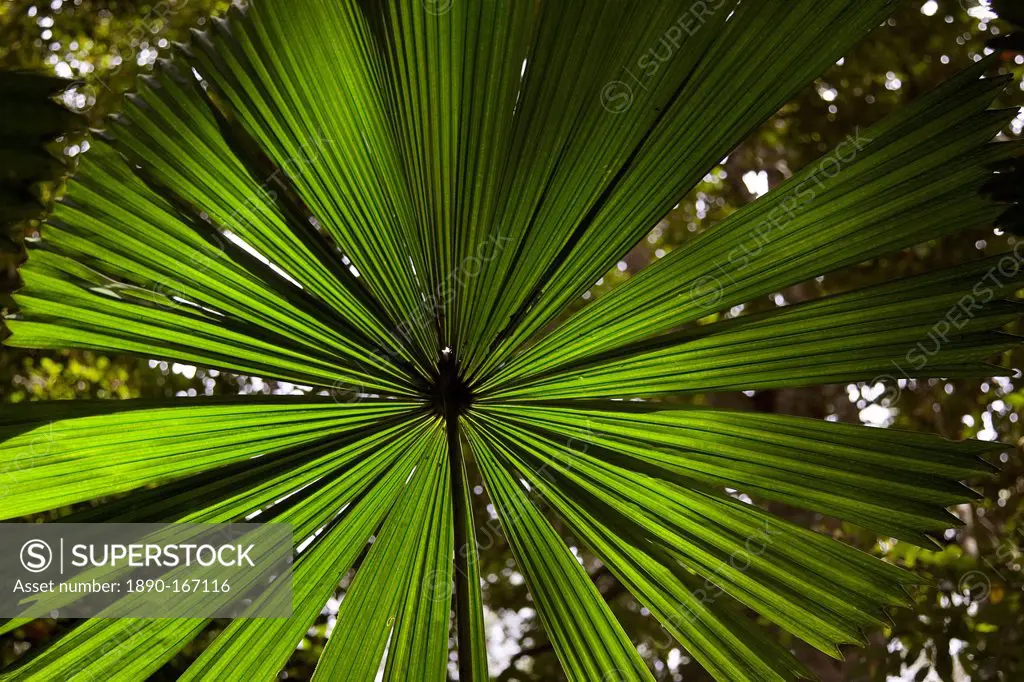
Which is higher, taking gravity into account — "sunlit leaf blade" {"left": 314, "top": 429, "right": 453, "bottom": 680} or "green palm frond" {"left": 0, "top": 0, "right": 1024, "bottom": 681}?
"green palm frond" {"left": 0, "top": 0, "right": 1024, "bottom": 681}

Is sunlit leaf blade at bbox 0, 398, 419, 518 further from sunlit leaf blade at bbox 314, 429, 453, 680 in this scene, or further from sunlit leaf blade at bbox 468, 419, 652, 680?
sunlit leaf blade at bbox 468, 419, 652, 680

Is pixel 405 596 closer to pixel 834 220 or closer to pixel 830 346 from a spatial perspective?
pixel 830 346

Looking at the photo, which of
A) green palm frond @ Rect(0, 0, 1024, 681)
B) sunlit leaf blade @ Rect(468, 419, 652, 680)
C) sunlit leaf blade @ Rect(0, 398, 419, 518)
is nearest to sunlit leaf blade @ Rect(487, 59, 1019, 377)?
green palm frond @ Rect(0, 0, 1024, 681)

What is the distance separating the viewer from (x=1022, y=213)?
115 cm

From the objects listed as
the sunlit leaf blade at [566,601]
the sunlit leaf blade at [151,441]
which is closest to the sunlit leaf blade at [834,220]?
the sunlit leaf blade at [566,601]

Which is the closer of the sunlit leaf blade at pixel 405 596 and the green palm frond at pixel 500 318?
the green palm frond at pixel 500 318

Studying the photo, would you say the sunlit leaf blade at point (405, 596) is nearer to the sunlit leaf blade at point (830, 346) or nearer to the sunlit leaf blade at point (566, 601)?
the sunlit leaf blade at point (566, 601)

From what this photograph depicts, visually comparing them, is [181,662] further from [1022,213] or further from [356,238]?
[1022,213]

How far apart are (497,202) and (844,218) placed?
72cm

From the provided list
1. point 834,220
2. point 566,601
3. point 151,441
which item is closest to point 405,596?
point 566,601

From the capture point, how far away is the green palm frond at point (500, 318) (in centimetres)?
143

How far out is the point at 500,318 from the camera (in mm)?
1695

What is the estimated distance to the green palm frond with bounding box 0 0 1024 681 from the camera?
1.43 meters

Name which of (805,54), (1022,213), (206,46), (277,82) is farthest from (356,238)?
(1022,213)
